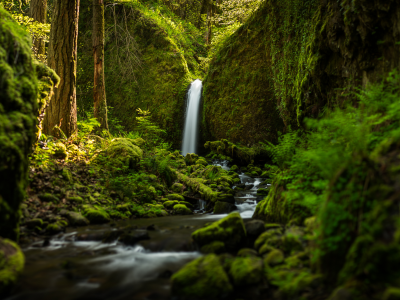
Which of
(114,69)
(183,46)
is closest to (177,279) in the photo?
(114,69)

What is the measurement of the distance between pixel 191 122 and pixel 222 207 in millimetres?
10054

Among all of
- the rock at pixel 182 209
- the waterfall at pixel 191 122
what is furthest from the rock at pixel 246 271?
the waterfall at pixel 191 122

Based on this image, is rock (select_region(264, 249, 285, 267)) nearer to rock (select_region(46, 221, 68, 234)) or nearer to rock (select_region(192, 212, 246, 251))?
rock (select_region(192, 212, 246, 251))

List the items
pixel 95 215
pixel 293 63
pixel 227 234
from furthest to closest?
pixel 293 63
pixel 95 215
pixel 227 234

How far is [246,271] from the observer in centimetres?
301

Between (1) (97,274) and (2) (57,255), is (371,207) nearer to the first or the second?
(1) (97,274)

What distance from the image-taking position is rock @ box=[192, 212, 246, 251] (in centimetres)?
400

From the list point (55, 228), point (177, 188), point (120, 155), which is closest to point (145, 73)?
point (120, 155)

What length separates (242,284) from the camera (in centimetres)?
296

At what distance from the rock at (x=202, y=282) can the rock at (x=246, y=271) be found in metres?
0.13

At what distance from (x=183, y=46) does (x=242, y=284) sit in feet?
67.8

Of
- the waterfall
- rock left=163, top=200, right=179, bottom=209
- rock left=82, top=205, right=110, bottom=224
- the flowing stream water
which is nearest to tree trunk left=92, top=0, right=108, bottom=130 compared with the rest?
rock left=163, top=200, right=179, bottom=209

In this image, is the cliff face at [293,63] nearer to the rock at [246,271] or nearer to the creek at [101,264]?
the rock at [246,271]

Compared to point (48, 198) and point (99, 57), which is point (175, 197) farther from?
point (99, 57)
